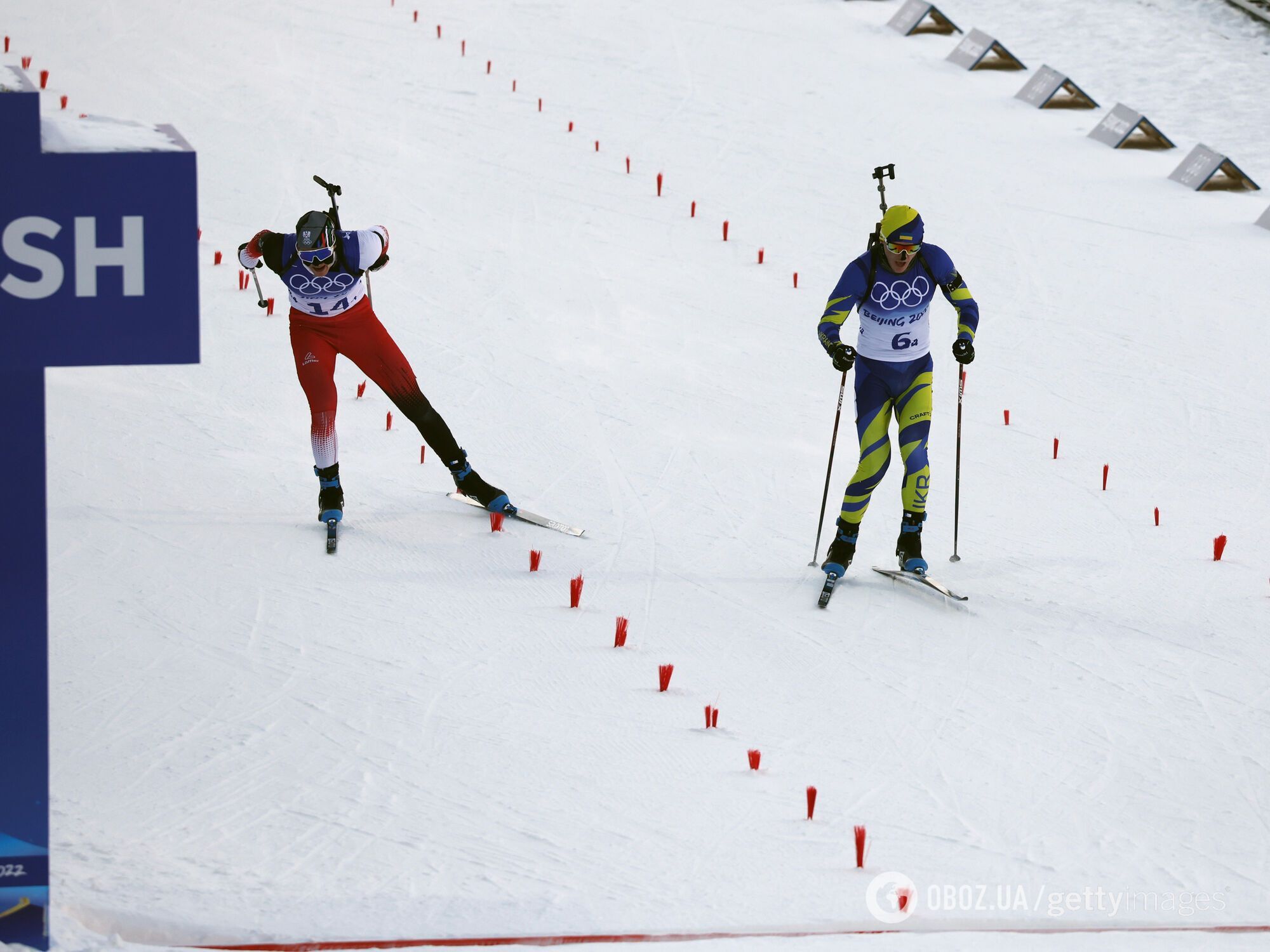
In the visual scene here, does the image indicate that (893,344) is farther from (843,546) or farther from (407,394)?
(407,394)

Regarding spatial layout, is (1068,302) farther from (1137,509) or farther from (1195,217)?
(1137,509)

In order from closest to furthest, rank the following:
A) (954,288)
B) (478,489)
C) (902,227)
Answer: (902,227) → (954,288) → (478,489)

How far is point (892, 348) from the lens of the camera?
6875 mm

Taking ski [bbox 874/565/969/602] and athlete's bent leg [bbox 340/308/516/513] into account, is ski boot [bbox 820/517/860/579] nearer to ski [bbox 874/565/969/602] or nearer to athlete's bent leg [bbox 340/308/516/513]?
ski [bbox 874/565/969/602]

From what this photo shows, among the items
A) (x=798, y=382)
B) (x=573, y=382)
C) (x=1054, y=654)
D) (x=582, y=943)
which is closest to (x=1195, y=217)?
(x=798, y=382)

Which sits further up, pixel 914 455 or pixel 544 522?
pixel 914 455

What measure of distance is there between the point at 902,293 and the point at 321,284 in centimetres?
274

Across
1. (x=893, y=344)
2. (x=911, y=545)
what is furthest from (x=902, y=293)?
(x=911, y=545)

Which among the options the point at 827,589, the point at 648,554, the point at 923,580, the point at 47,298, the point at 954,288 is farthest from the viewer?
the point at 648,554

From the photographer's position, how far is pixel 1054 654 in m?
6.64

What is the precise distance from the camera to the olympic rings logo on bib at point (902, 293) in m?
6.81

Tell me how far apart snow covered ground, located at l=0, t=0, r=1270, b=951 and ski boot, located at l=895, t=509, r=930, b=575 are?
0.57 ft

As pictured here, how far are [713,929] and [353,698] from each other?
1.93m

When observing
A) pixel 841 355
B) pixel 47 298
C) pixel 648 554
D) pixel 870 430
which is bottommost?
pixel 648 554
